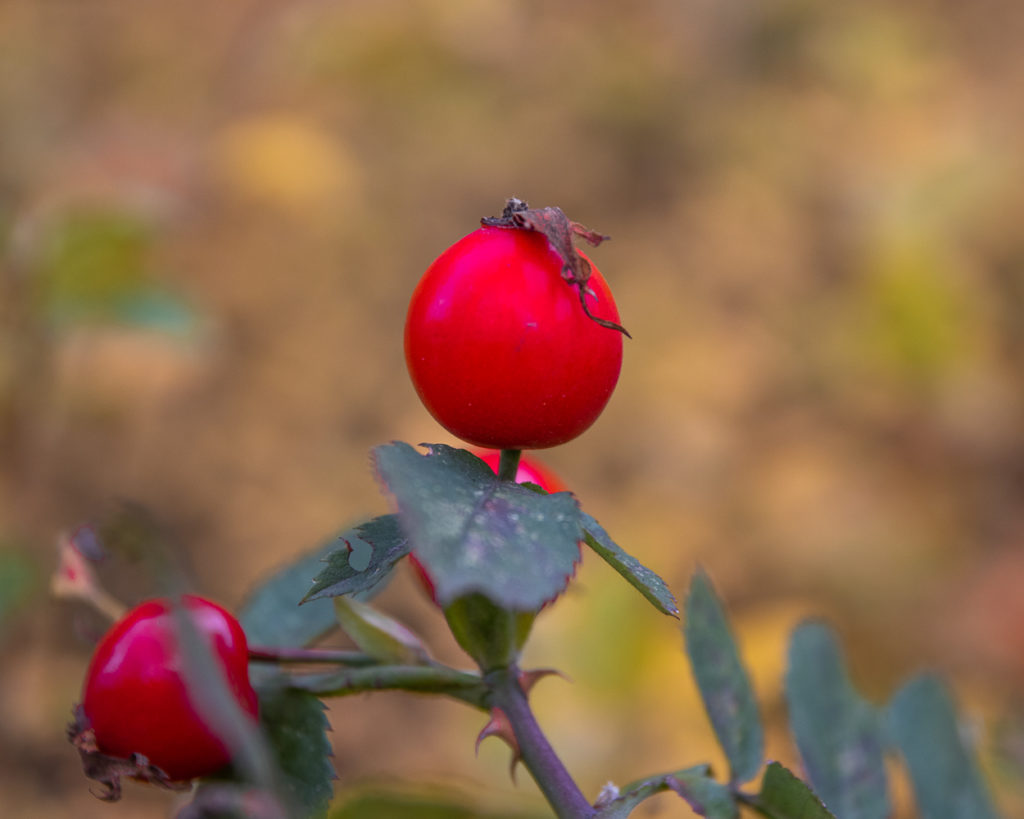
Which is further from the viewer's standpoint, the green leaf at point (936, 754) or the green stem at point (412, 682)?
the green leaf at point (936, 754)

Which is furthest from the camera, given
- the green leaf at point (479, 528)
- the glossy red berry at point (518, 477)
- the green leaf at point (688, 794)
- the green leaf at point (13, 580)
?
the green leaf at point (13, 580)

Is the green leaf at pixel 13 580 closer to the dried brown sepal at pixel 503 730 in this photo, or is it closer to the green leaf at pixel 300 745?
the green leaf at pixel 300 745

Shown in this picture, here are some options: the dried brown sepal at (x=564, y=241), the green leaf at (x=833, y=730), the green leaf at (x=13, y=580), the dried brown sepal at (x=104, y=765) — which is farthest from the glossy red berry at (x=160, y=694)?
the green leaf at (x=13, y=580)

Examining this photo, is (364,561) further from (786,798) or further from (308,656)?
(786,798)

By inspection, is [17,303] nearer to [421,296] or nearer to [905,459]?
[421,296]

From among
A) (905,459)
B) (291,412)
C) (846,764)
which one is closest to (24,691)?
(291,412)
